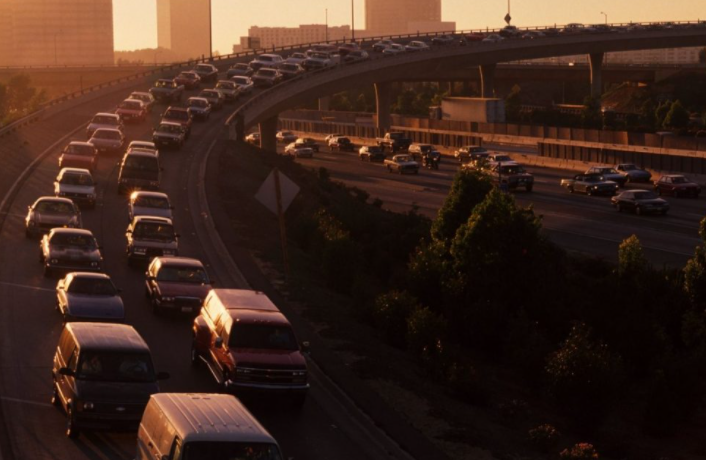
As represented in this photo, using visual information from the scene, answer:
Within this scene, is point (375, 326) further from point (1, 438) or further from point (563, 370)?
point (1, 438)

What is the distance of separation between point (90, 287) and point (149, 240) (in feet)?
27.5

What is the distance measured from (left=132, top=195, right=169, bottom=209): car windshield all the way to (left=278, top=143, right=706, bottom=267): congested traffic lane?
14936mm

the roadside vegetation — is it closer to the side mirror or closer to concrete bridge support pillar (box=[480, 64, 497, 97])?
the side mirror

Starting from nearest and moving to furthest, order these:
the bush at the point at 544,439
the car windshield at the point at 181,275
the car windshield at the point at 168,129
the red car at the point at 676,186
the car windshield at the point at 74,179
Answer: the bush at the point at 544,439, the car windshield at the point at 181,275, the car windshield at the point at 74,179, the car windshield at the point at 168,129, the red car at the point at 676,186

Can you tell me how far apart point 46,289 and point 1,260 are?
15.5 ft

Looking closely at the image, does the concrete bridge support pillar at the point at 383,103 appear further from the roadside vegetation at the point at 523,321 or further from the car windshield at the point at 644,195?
the roadside vegetation at the point at 523,321

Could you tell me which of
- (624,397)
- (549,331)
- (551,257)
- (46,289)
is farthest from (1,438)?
(551,257)

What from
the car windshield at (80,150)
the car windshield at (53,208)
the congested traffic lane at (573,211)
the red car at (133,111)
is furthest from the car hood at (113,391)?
the red car at (133,111)

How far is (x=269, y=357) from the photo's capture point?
2366cm

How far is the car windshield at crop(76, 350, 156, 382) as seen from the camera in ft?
70.5

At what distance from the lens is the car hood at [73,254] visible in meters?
34.5

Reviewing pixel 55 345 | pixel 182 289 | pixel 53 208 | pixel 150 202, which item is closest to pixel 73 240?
pixel 182 289

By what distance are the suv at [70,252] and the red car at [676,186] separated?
52450 mm

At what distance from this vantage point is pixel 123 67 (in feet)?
572
